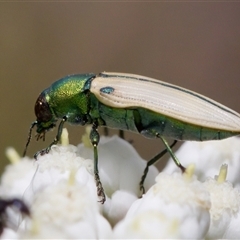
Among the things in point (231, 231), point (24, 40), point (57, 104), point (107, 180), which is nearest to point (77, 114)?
point (57, 104)

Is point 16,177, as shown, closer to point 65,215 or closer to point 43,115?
point 43,115

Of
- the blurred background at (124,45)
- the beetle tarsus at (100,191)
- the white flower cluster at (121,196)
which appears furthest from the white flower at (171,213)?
the blurred background at (124,45)

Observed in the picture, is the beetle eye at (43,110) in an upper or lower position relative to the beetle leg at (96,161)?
upper

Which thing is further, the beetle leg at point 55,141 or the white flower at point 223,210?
the beetle leg at point 55,141

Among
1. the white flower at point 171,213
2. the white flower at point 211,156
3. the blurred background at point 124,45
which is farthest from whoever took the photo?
the blurred background at point 124,45

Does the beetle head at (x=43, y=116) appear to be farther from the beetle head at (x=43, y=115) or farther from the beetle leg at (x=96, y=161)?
the beetle leg at (x=96, y=161)

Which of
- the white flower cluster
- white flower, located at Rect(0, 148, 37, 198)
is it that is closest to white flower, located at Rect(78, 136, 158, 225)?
the white flower cluster
